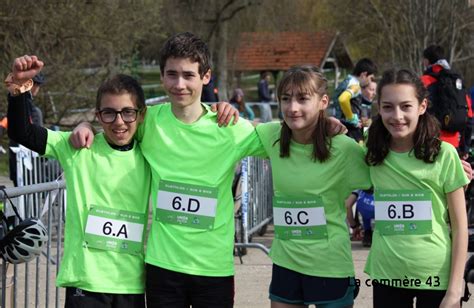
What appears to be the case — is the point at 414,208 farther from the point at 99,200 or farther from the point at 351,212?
the point at 351,212

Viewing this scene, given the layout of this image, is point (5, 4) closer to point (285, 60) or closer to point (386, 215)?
point (386, 215)

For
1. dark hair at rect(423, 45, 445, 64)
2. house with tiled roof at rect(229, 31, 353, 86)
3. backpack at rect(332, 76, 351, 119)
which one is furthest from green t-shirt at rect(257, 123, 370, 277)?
house with tiled roof at rect(229, 31, 353, 86)

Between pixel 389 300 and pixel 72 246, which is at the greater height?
pixel 72 246

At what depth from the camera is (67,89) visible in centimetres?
1794

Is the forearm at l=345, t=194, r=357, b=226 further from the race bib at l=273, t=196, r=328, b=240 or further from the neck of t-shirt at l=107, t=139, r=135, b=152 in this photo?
the neck of t-shirt at l=107, t=139, r=135, b=152

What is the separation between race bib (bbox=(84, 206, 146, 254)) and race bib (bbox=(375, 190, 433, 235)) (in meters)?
1.13

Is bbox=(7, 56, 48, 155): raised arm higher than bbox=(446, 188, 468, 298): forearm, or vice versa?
bbox=(7, 56, 48, 155): raised arm

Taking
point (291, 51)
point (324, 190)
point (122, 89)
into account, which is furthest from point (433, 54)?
Result: point (291, 51)

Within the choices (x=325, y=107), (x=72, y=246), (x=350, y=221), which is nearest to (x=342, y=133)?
(x=325, y=107)

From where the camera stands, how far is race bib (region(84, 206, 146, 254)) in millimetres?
4234

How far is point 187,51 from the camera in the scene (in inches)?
169

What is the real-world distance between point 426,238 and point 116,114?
1.54 metres

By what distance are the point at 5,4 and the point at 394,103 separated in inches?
517

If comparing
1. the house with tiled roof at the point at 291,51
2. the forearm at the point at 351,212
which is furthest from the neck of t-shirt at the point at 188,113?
the house with tiled roof at the point at 291,51
